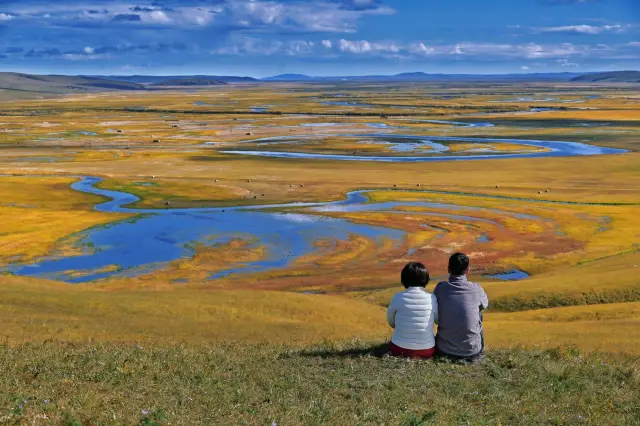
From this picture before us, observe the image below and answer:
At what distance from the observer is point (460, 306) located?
1186cm

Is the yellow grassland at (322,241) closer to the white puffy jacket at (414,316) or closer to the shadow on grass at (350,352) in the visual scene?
the shadow on grass at (350,352)

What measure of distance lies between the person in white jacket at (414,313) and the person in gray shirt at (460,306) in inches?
7.0

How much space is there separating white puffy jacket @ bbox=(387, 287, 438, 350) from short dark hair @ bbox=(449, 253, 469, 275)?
557mm

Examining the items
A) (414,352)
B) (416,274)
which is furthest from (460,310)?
(414,352)

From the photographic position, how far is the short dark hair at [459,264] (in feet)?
38.4

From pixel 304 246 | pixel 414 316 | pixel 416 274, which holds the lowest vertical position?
pixel 304 246

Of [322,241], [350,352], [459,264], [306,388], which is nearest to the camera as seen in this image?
[306,388]

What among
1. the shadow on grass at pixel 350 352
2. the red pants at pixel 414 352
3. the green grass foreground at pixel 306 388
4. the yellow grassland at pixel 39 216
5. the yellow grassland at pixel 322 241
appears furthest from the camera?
the yellow grassland at pixel 39 216

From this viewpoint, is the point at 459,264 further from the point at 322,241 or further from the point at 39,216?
the point at 39,216

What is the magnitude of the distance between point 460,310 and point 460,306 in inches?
2.5

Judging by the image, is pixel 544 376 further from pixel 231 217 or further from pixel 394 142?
pixel 394 142

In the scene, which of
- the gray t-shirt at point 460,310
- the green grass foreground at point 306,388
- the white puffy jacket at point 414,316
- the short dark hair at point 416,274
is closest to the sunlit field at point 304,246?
the green grass foreground at point 306,388

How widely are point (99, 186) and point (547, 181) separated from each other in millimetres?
38947

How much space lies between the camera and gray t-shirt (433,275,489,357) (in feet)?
38.9
